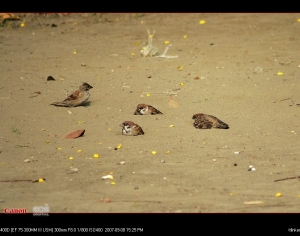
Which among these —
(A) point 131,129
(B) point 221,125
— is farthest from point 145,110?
(B) point 221,125

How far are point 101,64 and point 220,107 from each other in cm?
292

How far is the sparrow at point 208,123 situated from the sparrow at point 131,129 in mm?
730

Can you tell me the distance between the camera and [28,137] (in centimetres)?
854

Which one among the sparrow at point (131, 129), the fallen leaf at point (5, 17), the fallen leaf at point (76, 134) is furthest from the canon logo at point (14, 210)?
the fallen leaf at point (5, 17)

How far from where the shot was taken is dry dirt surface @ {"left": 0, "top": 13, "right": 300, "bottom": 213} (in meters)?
6.65

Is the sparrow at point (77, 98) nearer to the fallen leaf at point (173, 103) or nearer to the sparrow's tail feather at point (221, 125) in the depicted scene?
the fallen leaf at point (173, 103)

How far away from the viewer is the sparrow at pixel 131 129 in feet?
27.7

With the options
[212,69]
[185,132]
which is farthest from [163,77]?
[185,132]

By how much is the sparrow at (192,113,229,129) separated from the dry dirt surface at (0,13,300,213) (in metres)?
0.06

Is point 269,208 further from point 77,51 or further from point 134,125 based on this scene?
point 77,51

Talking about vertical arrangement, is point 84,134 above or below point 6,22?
below

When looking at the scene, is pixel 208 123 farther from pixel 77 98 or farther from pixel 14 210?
pixel 14 210

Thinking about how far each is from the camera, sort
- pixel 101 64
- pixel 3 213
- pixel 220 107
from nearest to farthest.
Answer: pixel 3 213 → pixel 220 107 → pixel 101 64

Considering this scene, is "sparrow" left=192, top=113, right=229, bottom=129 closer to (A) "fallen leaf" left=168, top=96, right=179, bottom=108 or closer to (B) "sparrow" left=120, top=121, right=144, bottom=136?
(B) "sparrow" left=120, top=121, right=144, bottom=136
